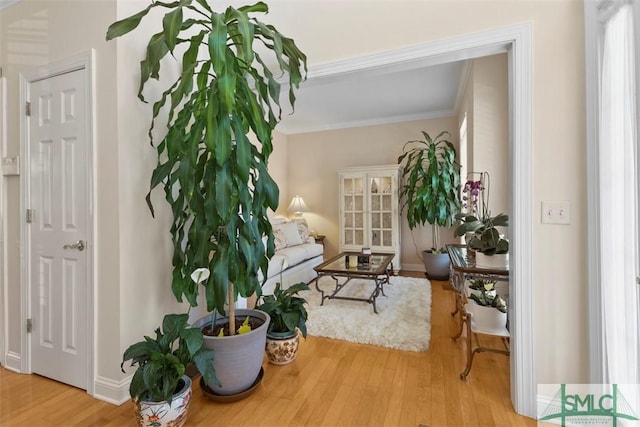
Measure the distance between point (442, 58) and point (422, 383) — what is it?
2.05 metres

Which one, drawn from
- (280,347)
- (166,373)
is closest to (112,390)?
(166,373)

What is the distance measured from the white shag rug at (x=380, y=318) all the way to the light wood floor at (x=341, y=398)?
206mm

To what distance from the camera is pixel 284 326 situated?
2.14 m

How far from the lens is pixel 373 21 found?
186 cm

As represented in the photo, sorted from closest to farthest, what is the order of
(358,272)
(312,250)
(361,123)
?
1. (358,272)
2. (312,250)
3. (361,123)

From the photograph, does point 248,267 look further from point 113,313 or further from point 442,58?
point 442,58

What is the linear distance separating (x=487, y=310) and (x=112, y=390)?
236cm

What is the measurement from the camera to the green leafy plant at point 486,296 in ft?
6.30

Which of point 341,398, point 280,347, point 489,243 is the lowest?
point 341,398

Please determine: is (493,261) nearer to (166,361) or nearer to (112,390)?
(166,361)

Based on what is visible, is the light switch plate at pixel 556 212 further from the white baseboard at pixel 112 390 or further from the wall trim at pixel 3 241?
the wall trim at pixel 3 241

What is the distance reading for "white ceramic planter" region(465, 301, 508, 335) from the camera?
1861 mm

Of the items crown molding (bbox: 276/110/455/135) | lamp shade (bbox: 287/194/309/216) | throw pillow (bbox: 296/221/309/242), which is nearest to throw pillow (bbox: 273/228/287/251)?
throw pillow (bbox: 296/221/309/242)

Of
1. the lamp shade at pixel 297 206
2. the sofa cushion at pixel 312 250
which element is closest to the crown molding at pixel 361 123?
the lamp shade at pixel 297 206
